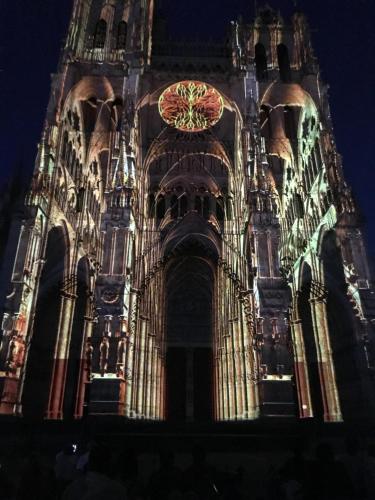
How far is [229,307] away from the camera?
25.2 metres

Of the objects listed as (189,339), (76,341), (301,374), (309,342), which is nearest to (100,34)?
(76,341)

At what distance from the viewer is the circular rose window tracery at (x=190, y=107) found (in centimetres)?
2770

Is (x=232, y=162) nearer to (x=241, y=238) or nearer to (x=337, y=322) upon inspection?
(x=241, y=238)

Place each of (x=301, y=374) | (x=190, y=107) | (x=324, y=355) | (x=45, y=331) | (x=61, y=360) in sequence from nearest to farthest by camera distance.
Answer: (x=61, y=360), (x=324, y=355), (x=301, y=374), (x=45, y=331), (x=190, y=107)

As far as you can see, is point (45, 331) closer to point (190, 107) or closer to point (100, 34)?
point (190, 107)

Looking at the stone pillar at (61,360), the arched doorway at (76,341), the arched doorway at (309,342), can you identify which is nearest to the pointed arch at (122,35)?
the arched doorway at (76,341)

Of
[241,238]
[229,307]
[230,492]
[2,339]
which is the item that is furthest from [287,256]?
[230,492]

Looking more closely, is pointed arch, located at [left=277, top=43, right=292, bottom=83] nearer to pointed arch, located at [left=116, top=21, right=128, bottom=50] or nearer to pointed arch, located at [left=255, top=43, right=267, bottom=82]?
pointed arch, located at [left=255, top=43, right=267, bottom=82]

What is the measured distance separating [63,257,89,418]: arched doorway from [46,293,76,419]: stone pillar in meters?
1.75

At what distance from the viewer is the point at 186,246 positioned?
94.9 ft

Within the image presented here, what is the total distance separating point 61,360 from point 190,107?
20.2m

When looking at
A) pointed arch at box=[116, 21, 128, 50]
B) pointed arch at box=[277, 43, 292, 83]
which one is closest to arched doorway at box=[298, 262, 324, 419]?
pointed arch at box=[277, 43, 292, 83]

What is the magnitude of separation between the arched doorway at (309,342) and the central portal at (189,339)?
6978 mm

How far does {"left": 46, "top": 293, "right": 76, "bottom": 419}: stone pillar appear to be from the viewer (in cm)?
1992
